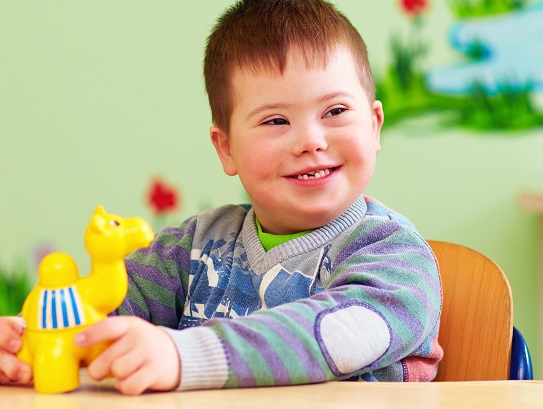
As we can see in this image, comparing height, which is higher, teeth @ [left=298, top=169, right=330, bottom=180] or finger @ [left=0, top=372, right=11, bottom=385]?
teeth @ [left=298, top=169, right=330, bottom=180]

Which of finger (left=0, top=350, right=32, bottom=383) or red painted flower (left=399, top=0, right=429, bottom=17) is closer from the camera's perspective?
finger (left=0, top=350, right=32, bottom=383)

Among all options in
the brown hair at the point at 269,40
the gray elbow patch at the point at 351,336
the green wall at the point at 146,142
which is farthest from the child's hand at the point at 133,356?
the green wall at the point at 146,142

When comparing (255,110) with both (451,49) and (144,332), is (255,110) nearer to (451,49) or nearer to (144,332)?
(144,332)

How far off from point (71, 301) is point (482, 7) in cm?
186

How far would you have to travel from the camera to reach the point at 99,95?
235 centimetres

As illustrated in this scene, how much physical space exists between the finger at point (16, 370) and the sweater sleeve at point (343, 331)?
5.2 inches

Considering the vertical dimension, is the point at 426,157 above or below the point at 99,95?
below

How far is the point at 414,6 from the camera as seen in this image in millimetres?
2307

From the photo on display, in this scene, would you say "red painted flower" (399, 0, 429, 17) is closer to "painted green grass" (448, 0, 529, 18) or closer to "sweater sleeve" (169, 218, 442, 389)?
"painted green grass" (448, 0, 529, 18)

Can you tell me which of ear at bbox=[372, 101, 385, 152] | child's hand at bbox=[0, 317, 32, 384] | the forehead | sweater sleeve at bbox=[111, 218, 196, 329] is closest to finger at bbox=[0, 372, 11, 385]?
child's hand at bbox=[0, 317, 32, 384]

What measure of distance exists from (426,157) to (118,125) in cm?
87

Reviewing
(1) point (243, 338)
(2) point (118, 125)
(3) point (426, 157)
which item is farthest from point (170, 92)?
(1) point (243, 338)

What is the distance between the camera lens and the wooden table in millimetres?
649

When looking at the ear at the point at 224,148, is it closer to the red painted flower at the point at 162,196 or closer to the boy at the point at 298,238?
the boy at the point at 298,238
